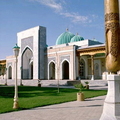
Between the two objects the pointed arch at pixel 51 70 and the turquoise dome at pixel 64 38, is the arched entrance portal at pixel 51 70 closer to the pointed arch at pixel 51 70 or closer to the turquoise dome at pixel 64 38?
the pointed arch at pixel 51 70

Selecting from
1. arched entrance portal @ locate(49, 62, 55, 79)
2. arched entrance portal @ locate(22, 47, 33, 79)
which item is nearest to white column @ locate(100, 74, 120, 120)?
arched entrance portal @ locate(49, 62, 55, 79)

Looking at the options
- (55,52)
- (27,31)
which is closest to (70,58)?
(55,52)

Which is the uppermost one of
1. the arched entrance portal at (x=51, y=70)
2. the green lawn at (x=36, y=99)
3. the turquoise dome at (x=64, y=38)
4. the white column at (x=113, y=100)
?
the turquoise dome at (x=64, y=38)

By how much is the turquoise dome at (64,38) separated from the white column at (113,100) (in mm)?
28908

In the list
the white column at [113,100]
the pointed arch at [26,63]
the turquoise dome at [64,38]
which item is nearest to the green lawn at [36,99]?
the white column at [113,100]

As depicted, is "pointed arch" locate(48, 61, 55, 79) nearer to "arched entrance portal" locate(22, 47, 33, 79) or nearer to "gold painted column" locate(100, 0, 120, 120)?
"arched entrance portal" locate(22, 47, 33, 79)

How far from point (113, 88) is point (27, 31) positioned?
93.7 feet

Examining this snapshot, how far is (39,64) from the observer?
29391 mm

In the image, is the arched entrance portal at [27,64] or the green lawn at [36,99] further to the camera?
the arched entrance portal at [27,64]

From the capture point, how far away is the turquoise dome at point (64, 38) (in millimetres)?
33769

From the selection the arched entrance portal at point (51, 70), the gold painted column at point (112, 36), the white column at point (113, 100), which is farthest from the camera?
the arched entrance portal at point (51, 70)

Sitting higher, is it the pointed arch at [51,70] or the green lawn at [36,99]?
the pointed arch at [51,70]

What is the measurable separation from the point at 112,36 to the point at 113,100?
162 centimetres

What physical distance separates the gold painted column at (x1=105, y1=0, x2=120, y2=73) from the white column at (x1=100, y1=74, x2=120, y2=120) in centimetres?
25
